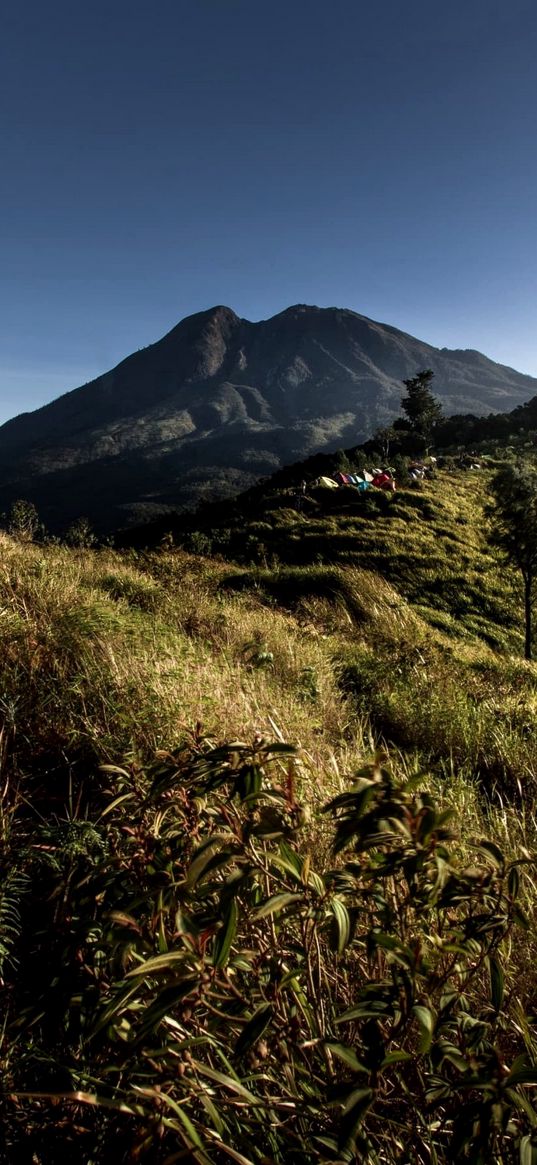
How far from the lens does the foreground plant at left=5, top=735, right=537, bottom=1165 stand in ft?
2.82

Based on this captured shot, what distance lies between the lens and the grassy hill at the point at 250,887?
94cm

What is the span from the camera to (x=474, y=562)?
18.5 meters

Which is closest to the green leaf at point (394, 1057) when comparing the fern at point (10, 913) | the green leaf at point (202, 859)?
the green leaf at point (202, 859)

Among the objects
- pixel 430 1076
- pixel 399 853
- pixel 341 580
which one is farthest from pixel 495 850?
pixel 341 580

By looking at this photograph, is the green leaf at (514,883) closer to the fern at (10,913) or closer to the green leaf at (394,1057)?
the green leaf at (394,1057)

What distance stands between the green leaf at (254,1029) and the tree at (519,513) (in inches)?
540

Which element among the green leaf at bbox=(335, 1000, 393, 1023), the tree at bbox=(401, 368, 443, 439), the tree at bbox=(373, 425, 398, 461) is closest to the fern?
the green leaf at bbox=(335, 1000, 393, 1023)

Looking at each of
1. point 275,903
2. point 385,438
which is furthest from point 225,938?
point 385,438

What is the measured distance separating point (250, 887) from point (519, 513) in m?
13.5

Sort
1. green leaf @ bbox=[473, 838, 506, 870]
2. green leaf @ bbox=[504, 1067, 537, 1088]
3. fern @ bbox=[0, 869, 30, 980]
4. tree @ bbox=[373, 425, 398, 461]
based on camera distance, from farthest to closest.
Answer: tree @ bbox=[373, 425, 398, 461], fern @ bbox=[0, 869, 30, 980], green leaf @ bbox=[473, 838, 506, 870], green leaf @ bbox=[504, 1067, 537, 1088]

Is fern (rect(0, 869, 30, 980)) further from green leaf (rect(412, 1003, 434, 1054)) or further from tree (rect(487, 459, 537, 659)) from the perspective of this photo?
tree (rect(487, 459, 537, 659))

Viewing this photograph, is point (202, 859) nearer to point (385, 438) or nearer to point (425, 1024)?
point (425, 1024)

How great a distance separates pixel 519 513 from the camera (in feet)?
43.0

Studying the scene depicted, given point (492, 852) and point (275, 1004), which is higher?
point (492, 852)
